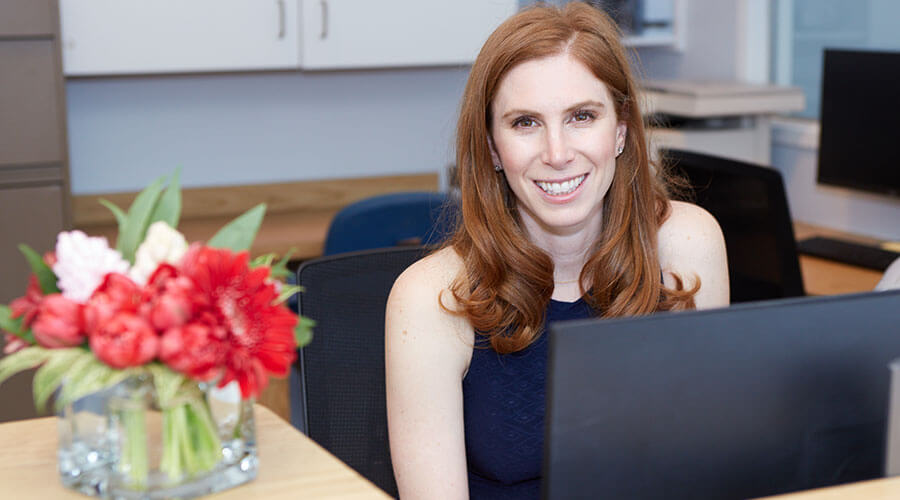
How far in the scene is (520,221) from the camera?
1626 millimetres

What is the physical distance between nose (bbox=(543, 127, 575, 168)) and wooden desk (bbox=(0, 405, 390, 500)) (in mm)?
505

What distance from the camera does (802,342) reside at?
97cm

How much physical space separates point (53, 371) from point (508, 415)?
0.74m

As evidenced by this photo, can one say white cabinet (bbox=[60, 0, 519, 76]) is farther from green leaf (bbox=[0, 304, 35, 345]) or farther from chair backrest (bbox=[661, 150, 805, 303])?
green leaf (bbox=[0, 304, 35, 345])

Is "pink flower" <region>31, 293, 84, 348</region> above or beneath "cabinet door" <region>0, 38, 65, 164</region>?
beneath

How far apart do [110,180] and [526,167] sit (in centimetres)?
216

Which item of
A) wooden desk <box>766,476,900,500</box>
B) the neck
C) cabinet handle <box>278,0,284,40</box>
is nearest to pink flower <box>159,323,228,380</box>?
wooden desk <box>766,476,900,500</box>

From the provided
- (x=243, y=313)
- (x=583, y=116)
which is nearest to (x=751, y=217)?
(x=583, y=116)

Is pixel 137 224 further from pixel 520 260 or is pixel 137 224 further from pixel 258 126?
pixel 258 126

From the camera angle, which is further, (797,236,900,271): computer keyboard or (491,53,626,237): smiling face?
(797,236,900,271): computer keyboard

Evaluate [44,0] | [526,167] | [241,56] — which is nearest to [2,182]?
[44,0]

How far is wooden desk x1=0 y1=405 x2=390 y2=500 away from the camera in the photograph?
3.51ft

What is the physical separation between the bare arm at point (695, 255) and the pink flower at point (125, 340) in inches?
35.8

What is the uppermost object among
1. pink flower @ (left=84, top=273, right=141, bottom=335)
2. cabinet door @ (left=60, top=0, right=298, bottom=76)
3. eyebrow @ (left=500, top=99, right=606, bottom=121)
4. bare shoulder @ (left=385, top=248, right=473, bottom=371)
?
cabinet door @ (left=60, top=0, right=298, bottom=76)
